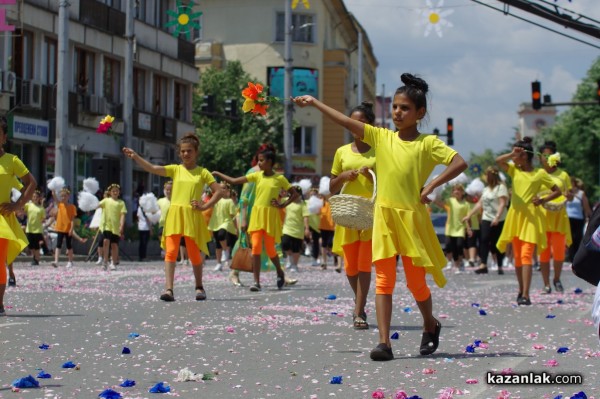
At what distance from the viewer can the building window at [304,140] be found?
71.9 m

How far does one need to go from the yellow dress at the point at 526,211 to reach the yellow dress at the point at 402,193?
18.9 ft

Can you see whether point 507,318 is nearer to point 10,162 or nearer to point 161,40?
point 10,162

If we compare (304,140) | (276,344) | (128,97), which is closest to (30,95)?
(128,97)

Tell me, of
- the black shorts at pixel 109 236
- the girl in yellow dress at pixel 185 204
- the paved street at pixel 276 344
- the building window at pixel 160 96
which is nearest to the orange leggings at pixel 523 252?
the paved street at pixel 276 344

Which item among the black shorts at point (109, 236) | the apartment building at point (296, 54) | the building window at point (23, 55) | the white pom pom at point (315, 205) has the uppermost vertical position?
the apartment building at point (296, 54)

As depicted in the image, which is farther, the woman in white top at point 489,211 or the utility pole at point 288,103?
the utility pole at point 288,103

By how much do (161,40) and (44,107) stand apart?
40.4 ft

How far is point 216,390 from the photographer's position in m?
7.21

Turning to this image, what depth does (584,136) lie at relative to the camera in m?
75.1

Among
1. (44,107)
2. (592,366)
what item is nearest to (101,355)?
(592,366)

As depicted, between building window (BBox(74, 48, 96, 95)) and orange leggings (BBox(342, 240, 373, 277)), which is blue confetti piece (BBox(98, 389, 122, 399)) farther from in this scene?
building window (BBox(74, 48, 96, 95))

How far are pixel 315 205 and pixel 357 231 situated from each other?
1717cm

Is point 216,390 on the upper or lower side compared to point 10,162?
lower

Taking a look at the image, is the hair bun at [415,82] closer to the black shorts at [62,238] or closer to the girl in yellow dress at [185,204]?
the girl in yellow dress at [185,204]
